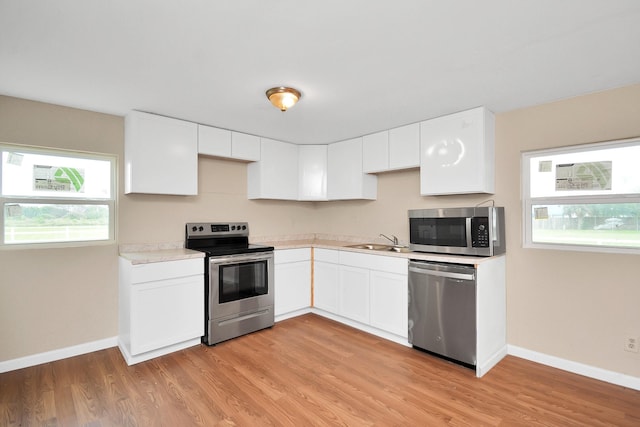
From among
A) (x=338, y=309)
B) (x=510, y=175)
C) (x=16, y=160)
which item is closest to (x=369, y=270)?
(x=338, y=309)

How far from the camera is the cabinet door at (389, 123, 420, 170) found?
11.1 ft

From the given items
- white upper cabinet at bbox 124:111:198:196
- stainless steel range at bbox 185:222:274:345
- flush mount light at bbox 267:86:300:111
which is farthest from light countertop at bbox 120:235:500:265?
flush mount light at bbox 267:86:300:111

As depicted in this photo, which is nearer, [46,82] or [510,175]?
[46,82]

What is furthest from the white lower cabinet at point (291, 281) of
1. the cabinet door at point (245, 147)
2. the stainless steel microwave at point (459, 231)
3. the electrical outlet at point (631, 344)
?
the electrical outlet at point (631, 344)

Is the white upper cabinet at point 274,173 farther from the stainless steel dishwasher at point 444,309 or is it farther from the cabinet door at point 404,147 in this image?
the stainless steel dishwasher at point 444,309

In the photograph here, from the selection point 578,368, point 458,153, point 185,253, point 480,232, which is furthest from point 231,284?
point 578,368

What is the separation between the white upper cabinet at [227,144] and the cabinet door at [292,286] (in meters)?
1.44

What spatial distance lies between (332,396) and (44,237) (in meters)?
2.91

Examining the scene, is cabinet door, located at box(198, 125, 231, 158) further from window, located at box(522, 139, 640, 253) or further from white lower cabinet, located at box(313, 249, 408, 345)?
window, located at box(522, 139, 640, 253)

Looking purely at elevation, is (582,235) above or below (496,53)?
below

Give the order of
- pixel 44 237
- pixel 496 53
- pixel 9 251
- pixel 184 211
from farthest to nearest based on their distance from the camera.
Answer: pixel 184 211
pixel 44 237
pixel 9 251
pixel 496 53

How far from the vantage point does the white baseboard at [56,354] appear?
2.67 meters

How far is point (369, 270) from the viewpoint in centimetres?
349

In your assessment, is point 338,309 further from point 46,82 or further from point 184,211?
point 46,82
